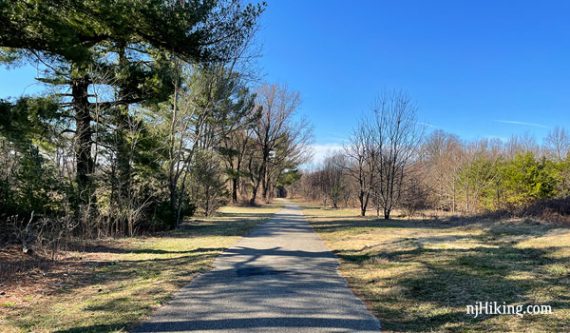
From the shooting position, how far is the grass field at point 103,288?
455 cm

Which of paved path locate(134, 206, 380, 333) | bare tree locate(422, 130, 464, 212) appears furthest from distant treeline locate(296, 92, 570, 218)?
paved path locate(134, 206, 380, 333)

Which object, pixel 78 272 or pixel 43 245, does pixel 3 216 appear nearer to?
pixel 43 245

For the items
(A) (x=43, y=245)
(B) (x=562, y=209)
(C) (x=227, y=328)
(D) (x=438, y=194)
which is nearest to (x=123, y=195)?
(A) (x=43, y=245)

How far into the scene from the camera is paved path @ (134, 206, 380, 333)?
14.4 feet

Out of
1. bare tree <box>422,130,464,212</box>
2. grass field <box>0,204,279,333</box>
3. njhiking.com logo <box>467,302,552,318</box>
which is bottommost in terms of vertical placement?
grass field <box>0,204,279,333</box>

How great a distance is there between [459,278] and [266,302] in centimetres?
344

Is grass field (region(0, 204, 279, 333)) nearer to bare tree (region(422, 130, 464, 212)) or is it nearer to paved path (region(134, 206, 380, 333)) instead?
paved path (region(134, 206, 380, 333))

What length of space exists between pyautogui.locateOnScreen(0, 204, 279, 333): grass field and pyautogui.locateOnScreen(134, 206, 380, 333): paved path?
0.39 meters

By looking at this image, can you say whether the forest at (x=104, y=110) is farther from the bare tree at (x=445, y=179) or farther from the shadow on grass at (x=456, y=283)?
the bare tree at (x=445, y=179)

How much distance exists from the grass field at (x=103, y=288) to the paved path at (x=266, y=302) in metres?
0.39

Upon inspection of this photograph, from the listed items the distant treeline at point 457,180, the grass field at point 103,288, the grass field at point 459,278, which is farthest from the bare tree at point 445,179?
the grass field at point 103,288

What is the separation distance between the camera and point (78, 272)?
754cm

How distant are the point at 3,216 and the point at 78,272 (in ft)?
16.9

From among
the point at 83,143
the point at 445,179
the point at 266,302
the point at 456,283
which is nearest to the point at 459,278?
the point at 456,283
